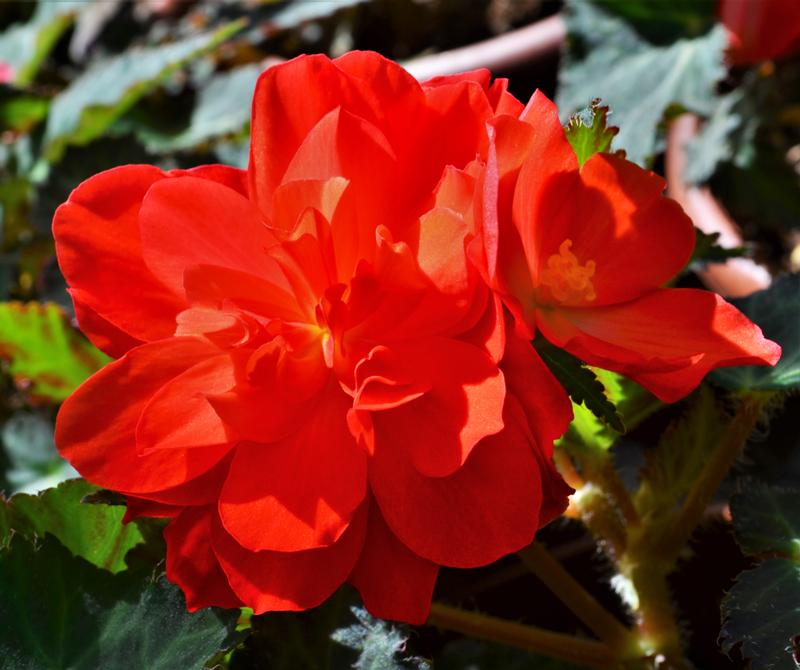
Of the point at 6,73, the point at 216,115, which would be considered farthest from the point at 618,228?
the point at 6,73

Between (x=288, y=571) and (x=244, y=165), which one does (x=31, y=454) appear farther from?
(x=288, y=571)

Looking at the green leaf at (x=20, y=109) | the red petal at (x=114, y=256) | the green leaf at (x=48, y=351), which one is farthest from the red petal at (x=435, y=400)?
the green leaf at (x=20, y=109)

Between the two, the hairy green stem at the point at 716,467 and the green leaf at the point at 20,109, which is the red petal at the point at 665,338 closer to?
the hairy green stem at the point at 716,467

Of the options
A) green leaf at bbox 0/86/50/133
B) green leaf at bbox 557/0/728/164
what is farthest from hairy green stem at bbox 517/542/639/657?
green leaf at bbox 0/86/50/133

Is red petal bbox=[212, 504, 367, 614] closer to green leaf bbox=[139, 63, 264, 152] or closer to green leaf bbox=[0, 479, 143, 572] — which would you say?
green leaf bbox=[0, 479, 143, 572]

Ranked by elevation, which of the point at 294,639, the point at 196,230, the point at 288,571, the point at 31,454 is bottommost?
the point at 31,454

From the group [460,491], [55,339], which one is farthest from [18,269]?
[460,491]

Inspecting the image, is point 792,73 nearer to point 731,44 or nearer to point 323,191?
point 731,44
